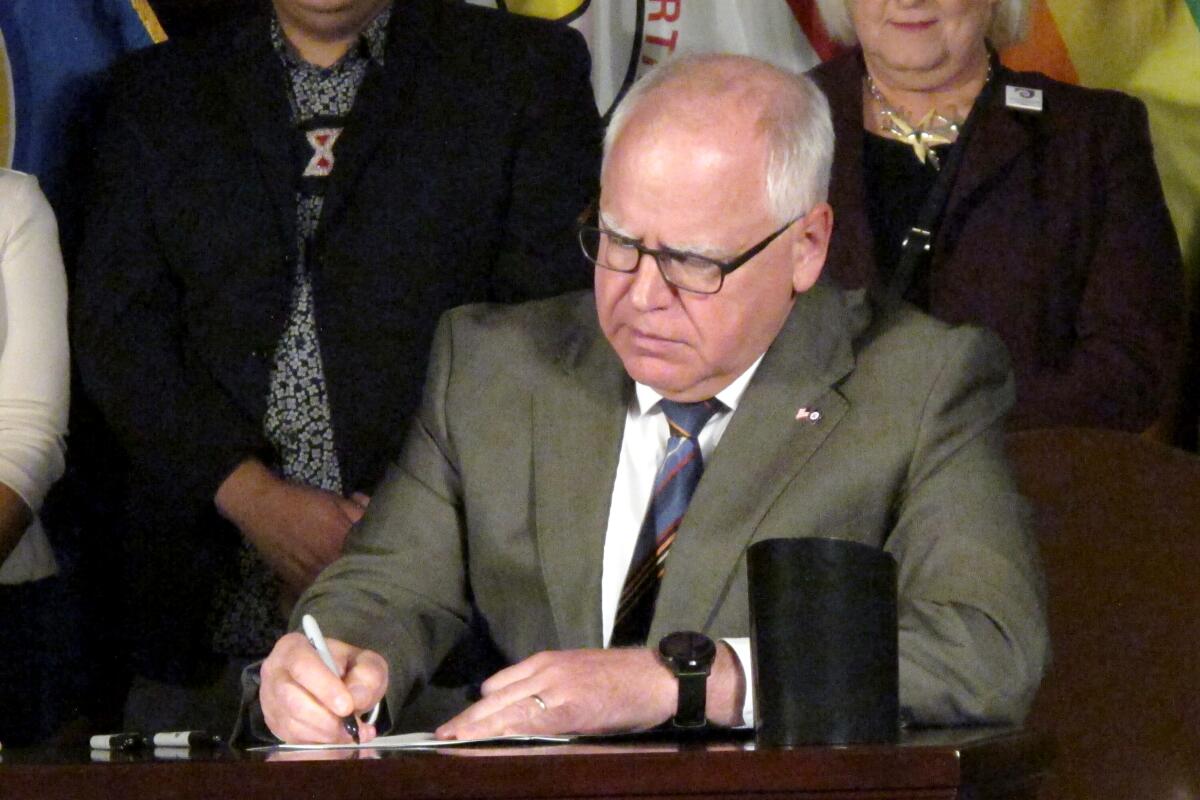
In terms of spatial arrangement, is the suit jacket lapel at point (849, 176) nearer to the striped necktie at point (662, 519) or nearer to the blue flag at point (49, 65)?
the striped necktie at point (662, 519)

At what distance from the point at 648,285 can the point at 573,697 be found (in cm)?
60

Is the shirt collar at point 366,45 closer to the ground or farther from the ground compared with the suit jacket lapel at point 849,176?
farther from the ground

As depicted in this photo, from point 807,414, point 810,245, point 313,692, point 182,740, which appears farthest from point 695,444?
point 182,740

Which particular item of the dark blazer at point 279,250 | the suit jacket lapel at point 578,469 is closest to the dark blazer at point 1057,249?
the dark blazer at point 279,250

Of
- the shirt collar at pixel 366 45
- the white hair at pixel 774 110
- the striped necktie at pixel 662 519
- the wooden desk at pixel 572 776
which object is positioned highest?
the white hair at pixel 774 110

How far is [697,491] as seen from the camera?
2.30 meters

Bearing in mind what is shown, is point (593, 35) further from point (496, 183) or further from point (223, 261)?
point (223, 261)

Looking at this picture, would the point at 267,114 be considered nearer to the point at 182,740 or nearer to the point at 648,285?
the point at 648,285

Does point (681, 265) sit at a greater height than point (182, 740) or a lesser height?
greater

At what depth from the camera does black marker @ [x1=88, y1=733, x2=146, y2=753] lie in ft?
6.00

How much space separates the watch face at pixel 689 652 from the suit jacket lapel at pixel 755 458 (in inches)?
13.3

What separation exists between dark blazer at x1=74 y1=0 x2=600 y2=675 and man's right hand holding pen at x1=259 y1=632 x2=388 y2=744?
1008 millimetres

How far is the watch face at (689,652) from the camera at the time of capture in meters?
1.90

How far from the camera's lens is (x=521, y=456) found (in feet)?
7.99
